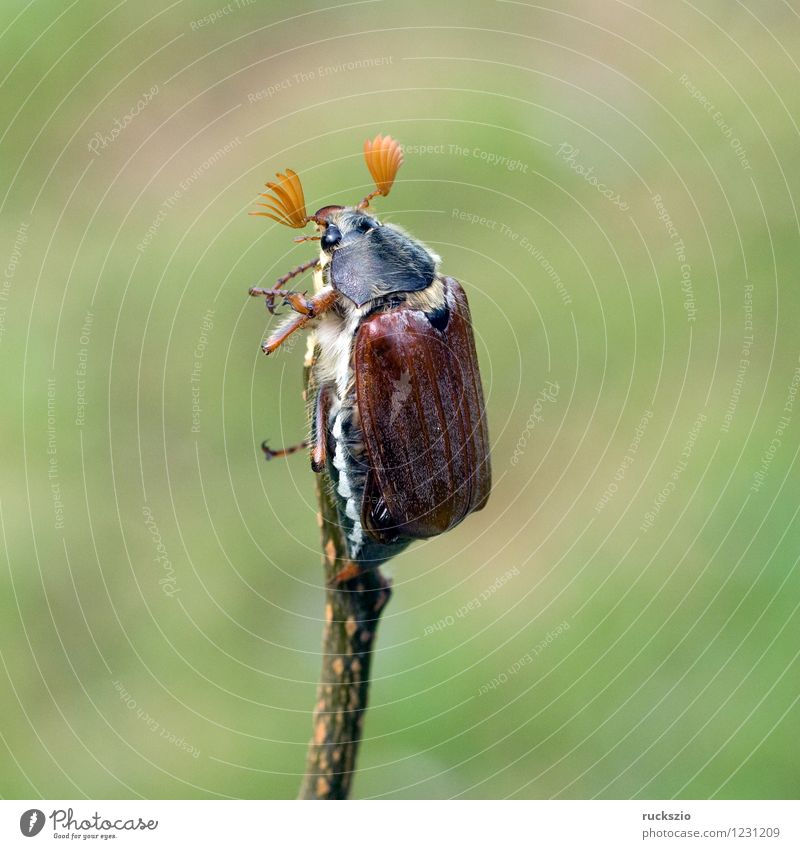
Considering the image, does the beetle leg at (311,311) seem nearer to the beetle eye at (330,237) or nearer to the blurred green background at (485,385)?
the beetle eye at (330,237)

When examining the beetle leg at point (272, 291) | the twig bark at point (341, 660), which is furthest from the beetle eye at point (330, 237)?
the twig bark at point (341, 660)

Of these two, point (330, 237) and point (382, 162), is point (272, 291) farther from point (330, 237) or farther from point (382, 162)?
point (382, 162)

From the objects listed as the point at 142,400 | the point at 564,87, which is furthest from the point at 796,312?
the point at 142,400

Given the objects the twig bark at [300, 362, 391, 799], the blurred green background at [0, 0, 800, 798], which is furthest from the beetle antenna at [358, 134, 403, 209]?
the blurred green background at [0, 0, 800, 798]

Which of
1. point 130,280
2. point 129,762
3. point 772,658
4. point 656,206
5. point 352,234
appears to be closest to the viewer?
point 352,234

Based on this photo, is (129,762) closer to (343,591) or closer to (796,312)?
(343,591)

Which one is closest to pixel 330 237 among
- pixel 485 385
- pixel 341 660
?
pixel 341 660
